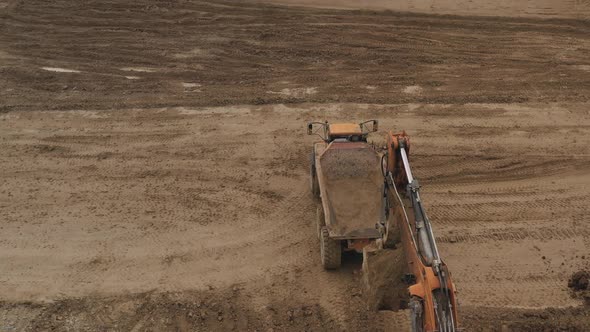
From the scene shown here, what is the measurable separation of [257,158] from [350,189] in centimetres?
316

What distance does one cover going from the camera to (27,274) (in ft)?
27.0

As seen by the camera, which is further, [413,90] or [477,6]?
[477,6]

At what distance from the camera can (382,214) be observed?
715cm

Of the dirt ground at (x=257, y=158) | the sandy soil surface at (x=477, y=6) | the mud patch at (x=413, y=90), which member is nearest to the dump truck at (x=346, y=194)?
the dirt ground at (x=257, y=158)

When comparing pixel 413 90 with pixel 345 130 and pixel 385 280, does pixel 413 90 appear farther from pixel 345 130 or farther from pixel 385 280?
pixel 385 280

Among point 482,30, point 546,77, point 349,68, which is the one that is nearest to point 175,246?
point 349,68

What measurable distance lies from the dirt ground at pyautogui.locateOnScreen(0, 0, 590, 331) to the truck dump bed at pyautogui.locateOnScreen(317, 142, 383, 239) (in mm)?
700

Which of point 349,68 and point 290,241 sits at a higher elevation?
point 349,68

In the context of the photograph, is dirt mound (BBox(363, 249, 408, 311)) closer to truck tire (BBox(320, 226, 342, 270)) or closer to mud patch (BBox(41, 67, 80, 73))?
truck tire (BBox(320, 226, 342, 270))

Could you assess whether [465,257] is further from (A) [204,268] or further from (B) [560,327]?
(A) [204,268]

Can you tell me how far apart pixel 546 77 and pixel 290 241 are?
332 inches

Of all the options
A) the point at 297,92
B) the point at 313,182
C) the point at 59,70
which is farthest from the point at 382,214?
the point at 59,70

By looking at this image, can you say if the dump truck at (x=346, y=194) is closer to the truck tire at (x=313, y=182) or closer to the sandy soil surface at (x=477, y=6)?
the truck tire at (x=313, y=182)

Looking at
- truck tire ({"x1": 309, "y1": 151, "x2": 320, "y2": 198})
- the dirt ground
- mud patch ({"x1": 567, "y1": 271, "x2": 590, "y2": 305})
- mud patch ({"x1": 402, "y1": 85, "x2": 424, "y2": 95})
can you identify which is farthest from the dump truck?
mud patch ({"x1": 402, "y1": 85, "x2": 424, "y2": 95})
